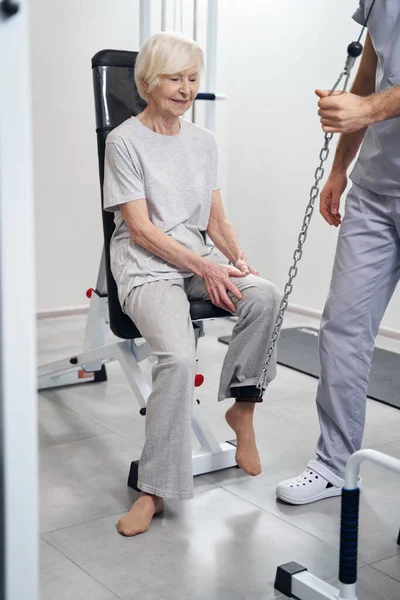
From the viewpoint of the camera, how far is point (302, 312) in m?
4.51

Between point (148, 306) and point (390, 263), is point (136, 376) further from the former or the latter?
point (390, 263)

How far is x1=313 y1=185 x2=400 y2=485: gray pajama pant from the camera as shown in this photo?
2.03 metres

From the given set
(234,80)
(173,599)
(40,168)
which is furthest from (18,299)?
(234,80)

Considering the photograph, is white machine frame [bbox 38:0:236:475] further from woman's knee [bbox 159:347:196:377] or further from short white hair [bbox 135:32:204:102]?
short white hair [bbox 135:32:204:102]

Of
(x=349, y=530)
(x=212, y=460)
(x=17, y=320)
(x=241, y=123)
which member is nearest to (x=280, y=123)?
(x=241, y=123)

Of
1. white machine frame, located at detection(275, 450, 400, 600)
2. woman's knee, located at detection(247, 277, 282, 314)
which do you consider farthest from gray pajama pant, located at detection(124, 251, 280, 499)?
white machine frame, located at detection(275, 450, 400, 600)

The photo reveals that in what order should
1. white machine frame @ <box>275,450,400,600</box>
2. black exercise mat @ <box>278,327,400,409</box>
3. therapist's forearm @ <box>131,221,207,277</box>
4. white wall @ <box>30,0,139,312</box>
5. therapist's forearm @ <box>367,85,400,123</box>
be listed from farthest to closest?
1. white wall @ <box>30,0,139,312</box>
2. black exercise mat @ <box>278,327,400,409</box>
3. therapist's forearm @ <box>131,221,207,277</box>
4. therapist's forearm @ <box>367,85,400,123</box>
5. white machine frame @ <box>275,450,400,600</box>

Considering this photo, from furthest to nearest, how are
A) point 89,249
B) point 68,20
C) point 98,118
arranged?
point 89,249 → point 68,20 → point 98,118

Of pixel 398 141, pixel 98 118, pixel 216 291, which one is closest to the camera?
pixel 398 141

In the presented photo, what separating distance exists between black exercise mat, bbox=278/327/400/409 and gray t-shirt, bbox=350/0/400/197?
1.22m

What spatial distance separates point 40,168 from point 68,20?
0.76 metres

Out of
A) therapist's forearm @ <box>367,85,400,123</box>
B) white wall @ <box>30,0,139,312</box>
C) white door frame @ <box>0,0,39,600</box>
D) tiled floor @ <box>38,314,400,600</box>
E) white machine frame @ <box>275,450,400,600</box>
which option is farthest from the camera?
white wall @ <box>30,0,139,312</box>

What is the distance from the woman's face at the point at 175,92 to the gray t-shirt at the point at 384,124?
45 centimetres

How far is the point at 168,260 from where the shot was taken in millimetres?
2098
